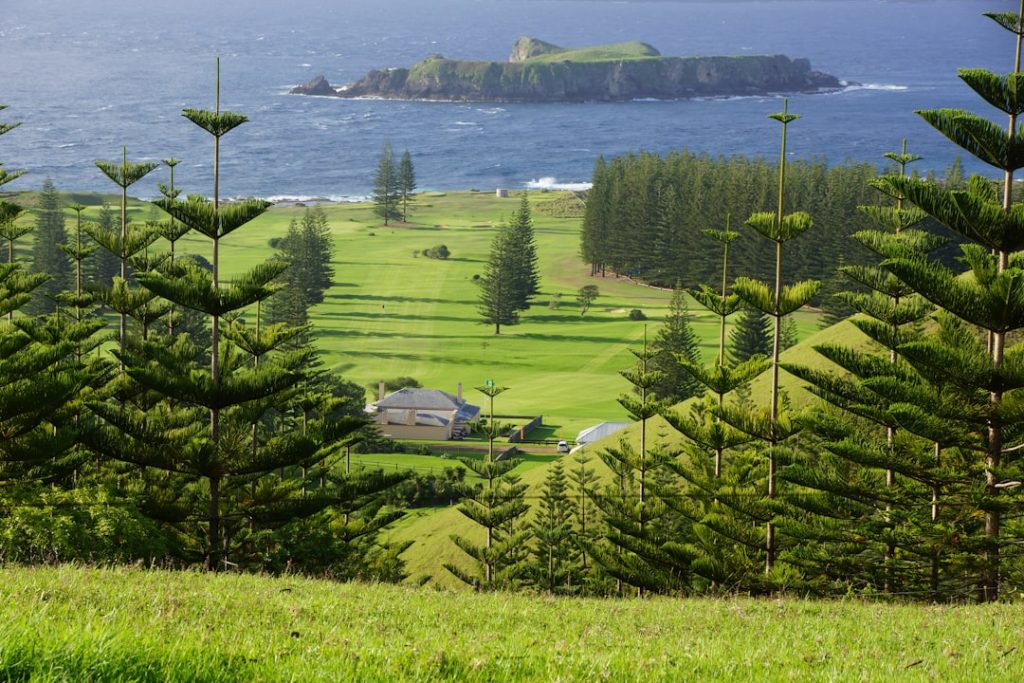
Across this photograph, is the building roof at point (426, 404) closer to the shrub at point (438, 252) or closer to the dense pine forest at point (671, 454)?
the dense pine forest at point (671, 454)

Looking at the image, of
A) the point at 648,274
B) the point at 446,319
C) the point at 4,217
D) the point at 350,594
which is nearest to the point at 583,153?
the point at 648,274

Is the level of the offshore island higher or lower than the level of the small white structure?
higher

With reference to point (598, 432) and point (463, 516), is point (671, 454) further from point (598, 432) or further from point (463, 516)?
point (598, 432)

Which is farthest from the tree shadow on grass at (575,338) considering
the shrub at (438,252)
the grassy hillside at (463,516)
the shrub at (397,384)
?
the grassy hillside at (463,516)

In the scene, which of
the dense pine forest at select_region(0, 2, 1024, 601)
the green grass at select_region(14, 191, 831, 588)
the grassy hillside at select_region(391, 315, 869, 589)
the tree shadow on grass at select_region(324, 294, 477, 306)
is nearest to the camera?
the dense pine forest at select_region(0, 2, 1024, 601)

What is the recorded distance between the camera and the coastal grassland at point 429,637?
5293mm

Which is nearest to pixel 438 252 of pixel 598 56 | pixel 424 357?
pixel 424 357

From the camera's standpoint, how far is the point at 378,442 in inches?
1810

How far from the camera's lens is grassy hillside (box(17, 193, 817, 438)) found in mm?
60594

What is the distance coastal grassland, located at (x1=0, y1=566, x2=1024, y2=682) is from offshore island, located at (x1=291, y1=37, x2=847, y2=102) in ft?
599

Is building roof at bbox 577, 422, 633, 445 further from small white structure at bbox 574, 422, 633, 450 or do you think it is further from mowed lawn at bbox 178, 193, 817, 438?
mowed lawn at bbox 178, 193, 817, 438

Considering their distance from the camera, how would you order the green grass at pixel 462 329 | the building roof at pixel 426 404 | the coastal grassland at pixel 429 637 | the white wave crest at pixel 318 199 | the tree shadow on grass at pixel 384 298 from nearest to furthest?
the coastal grassland at pixel 429 637 < the green grass at pixel 462 329 < the building roof at pixel 426 404 < the tree shadow on grass at pixel 384 298 < the white wave crest at pixel 318 199

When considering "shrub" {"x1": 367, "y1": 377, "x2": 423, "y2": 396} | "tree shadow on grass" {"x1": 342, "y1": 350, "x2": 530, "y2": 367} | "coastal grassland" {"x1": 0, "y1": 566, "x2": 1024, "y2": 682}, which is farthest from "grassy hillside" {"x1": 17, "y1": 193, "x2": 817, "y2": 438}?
"coastal grassland" {"x1": 0, "y1": 566, "x2": 1024, "y2": 682}

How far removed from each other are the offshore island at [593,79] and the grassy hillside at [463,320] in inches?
3384
